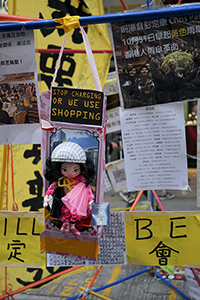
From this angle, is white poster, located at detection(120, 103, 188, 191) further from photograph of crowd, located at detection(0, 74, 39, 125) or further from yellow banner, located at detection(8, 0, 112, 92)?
yellow banner, located at detection(8, 0, 112, 92)

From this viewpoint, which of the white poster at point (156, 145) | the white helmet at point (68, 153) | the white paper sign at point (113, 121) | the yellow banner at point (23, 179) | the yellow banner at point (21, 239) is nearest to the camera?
the white helmet at point (68, 153)

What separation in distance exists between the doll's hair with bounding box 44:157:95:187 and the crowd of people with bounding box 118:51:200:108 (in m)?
0.58

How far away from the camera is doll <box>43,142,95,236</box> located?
191 cm

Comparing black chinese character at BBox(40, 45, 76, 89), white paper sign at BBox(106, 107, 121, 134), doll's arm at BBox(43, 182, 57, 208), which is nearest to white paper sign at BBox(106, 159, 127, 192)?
white paper sign at BBox(106, 107, 121, 134)

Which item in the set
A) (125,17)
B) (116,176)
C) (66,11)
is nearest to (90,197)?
(125,17)

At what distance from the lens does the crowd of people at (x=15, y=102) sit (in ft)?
7.41

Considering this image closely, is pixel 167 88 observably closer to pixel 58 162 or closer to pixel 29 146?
pixel 58 162

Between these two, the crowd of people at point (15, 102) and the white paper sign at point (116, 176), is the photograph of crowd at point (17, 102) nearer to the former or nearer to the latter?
the crowd of people at point (15, 102)

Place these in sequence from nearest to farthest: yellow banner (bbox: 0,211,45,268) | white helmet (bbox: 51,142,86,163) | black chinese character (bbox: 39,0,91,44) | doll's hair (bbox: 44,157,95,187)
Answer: white helmet (bbox: 51,142,86,163) → doll's hair (bbox: 44,157,95,187) → yellow banner (bbox: 0,211,45,268) → black chinese character (bbox: 39,0,91,44)

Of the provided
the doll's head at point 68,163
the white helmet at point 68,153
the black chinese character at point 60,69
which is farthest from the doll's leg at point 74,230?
the black chinese character at point 60,69

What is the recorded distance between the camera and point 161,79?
85.7 inches

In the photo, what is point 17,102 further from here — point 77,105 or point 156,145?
point 156,145

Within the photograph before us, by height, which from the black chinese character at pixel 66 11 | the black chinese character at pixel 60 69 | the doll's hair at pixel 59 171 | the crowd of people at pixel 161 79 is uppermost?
the black chinese character at pixel 66 11

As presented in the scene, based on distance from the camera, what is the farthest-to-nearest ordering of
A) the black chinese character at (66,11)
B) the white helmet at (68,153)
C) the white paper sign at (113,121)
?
the white paper sign at (113,121) → the black chinese character at (66,11) → the white helmet at (68,153)
